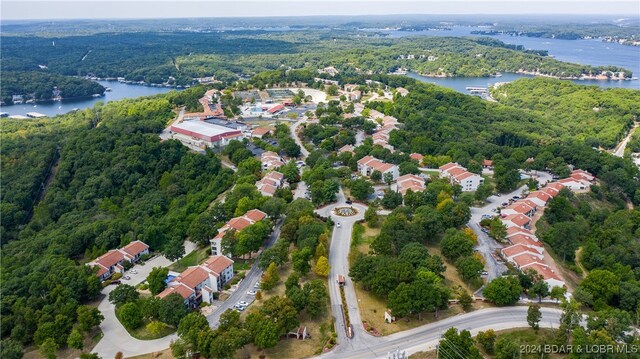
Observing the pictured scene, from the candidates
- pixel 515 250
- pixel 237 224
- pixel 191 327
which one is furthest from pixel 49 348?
pixel 515 250

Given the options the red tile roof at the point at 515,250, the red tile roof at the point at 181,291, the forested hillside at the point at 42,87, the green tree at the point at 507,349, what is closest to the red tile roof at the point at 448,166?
the red tile roof at the point at 515,250

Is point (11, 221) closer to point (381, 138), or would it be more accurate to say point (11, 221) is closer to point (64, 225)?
point (64, 225)

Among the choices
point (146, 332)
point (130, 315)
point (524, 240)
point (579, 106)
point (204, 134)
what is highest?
point (204, 134)

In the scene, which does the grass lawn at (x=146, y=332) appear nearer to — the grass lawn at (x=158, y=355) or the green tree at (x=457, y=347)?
the grass lawn at (x=158, y=355)

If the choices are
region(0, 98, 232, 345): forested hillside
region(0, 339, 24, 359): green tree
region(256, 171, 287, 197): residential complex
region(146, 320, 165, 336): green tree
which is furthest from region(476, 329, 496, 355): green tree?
region(0, 339, 24, 359): green tree

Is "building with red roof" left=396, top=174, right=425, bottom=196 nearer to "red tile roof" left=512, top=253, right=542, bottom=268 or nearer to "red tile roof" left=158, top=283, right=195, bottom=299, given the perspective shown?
"red tile roof" left=512, top=253, right=542, bottom=268

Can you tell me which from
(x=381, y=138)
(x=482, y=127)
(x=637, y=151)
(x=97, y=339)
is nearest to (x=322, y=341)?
(x=97, y=339)

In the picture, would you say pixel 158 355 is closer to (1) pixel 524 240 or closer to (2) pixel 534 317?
(2) pixel 534 317
